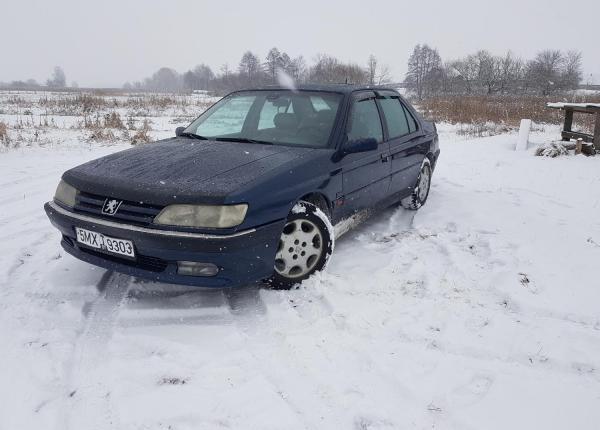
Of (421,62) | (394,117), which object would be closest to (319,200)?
(394,117)

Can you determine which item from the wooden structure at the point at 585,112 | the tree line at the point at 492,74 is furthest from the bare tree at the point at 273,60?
the wooden structure at the point at 585,112

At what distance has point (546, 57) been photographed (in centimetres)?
8312

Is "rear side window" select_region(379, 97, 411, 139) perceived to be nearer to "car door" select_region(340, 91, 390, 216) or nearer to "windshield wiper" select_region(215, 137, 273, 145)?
"car door" select_region(340, 91, 390, 216)

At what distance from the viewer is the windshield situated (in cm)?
375

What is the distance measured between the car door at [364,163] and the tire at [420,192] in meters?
1.03

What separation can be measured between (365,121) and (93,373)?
9.86 feet

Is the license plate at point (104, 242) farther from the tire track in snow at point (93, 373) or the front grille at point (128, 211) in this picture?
the tire track in snow at point (93, 373)

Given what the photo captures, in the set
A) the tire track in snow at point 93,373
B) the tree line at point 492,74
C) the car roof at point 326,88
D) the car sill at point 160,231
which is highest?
the tree line at point 492,74

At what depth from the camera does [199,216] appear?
8.83ft

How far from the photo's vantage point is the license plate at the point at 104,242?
2793 mm

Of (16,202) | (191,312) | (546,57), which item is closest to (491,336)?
(191,312)

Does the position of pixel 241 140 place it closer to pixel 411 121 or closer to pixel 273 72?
pixel 411 121

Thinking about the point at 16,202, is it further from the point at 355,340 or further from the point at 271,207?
the point at 355,340

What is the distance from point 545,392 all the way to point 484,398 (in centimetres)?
34
